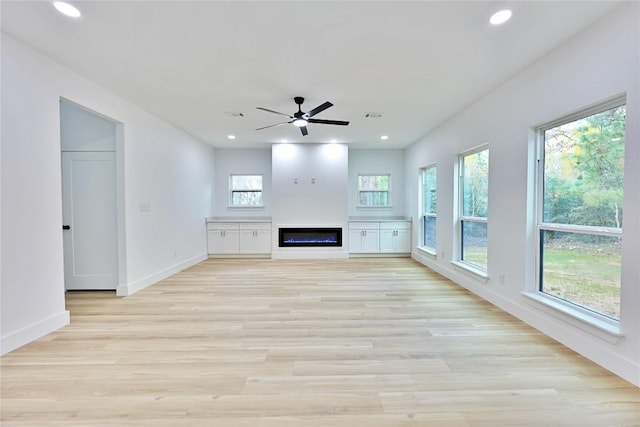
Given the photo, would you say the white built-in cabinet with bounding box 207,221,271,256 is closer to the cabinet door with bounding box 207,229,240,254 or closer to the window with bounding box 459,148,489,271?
the cabinet door with bounding box 207,229,240,254

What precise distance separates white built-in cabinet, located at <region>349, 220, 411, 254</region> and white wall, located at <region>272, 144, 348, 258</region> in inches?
9.3

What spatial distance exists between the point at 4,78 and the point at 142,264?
104 inches

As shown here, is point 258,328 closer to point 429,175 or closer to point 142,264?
point 142,264

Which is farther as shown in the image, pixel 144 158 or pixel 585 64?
pixel 144 158

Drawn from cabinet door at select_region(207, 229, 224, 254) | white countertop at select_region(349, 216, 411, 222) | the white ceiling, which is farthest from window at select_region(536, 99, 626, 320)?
cabinet door at select_region(207, 229, 224, 254)

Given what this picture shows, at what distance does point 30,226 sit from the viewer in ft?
8.42

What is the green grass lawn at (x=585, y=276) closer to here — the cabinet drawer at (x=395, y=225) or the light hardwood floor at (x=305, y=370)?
the light hardwood floor at (x=305, y=370)

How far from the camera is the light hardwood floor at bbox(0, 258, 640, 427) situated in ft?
5.43

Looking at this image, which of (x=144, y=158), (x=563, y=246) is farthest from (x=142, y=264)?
(x=563, y=246)

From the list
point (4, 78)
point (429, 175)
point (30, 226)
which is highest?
point (4, 78)

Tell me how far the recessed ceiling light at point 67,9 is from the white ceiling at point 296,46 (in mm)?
56

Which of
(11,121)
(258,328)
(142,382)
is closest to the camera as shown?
(142,382)

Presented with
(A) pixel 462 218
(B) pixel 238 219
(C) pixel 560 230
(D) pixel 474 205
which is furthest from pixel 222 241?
(C) pixel 560 230

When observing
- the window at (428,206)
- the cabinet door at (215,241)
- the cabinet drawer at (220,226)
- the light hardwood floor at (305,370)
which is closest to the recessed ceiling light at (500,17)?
the light hardwood floor at (305,370)
